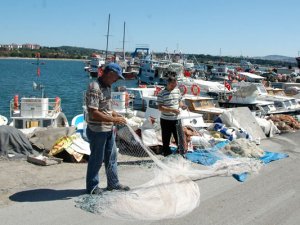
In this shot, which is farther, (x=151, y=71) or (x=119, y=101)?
(x=151, y=71)

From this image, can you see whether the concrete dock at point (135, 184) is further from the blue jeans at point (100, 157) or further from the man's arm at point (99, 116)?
the man's arm at point (99, 116)

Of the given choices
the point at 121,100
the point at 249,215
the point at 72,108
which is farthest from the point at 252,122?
the point at 72,108

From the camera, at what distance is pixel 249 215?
586 cm

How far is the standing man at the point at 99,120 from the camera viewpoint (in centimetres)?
604

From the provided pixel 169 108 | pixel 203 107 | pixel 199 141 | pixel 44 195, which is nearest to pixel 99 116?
pixel 44 195

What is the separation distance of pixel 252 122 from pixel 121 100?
548cm

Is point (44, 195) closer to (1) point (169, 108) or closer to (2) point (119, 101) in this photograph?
(1) point (169, 108)

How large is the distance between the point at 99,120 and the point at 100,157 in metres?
0.58

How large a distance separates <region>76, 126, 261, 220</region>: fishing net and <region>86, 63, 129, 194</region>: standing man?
0.40m

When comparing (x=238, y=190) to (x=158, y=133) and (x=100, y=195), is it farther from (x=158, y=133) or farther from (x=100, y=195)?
(x=158, y=133)

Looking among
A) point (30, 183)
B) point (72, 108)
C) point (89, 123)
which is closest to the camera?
point (89, 123)

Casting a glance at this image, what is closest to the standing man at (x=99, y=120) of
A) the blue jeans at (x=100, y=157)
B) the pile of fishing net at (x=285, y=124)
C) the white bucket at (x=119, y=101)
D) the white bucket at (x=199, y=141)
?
the blue jeans at (x=100, y=157)

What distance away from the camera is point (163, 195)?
20.8ft

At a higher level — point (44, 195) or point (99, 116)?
point (99, 116)
